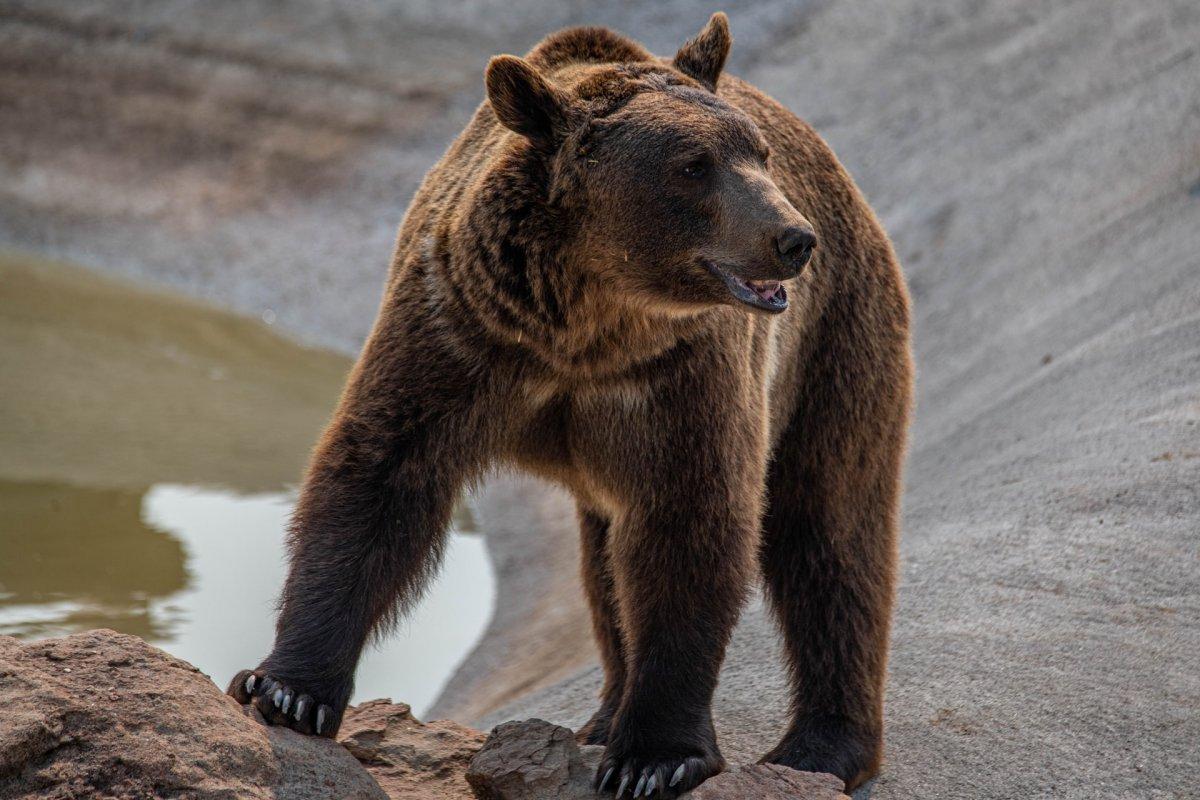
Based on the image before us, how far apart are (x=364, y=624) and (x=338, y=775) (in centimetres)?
44

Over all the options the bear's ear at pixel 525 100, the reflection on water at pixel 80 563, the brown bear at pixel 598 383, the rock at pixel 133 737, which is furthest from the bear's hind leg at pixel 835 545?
the reflection on water at pixel 80 563

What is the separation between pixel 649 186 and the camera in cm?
421

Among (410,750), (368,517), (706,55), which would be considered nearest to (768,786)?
(410,750)

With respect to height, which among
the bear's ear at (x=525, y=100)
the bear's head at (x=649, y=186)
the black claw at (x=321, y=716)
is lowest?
the black claw at (x=321, y=716)

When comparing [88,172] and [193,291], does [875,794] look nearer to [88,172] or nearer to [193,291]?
[193,291]

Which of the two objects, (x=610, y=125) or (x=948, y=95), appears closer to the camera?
(x=610, y=125)

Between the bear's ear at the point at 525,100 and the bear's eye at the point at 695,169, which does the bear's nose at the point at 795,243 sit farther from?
the bear's ear at the point at 525,100

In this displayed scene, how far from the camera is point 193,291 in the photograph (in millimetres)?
14352

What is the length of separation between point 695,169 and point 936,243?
8.76 m

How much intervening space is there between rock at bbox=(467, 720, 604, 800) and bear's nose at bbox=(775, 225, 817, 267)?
4.93ft

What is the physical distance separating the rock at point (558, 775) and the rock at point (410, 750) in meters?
0.20

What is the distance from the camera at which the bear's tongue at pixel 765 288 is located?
4.12 meters

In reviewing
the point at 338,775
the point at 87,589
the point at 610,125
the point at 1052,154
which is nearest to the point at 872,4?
the point at 1052,154

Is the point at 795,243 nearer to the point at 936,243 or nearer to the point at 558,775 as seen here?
the point at 558,775
